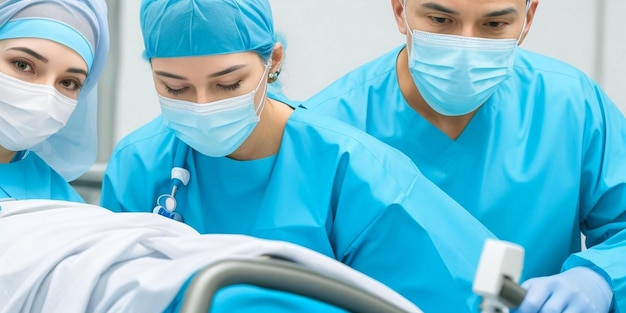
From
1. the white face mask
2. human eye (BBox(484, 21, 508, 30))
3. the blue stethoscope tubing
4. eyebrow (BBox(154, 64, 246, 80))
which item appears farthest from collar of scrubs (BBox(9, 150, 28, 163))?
human eye (BBox(484, 21, 508, 30))

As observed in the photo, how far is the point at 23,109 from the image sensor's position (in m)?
1.77

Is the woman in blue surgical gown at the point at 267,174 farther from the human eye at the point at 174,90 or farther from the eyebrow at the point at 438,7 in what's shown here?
the eyebrow at the point at 438,7

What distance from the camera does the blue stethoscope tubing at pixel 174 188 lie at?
169cm

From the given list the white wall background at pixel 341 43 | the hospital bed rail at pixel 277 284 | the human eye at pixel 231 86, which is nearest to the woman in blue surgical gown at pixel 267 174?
the human eye at pixel 231 86

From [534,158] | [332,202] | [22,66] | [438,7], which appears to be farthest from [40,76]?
[534,158]

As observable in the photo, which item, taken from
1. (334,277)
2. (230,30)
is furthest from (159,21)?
(334,277)

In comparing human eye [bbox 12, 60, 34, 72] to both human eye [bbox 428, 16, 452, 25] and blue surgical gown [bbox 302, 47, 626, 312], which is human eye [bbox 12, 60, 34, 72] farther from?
human eye [bbox 428, 16, 452, 25]

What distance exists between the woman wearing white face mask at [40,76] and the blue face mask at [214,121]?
321mm

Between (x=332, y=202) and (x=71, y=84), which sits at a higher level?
(x=71, y=84)

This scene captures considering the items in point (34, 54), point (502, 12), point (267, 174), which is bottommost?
point (267, 174)

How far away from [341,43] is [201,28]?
1400 millimetres

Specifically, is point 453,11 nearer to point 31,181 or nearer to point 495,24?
point 495,24

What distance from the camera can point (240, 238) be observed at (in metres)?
1.01

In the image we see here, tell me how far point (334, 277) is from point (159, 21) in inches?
33.6
